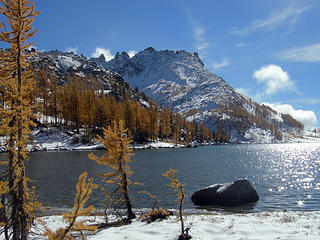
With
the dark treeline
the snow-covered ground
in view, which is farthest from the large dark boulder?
the dark treeline

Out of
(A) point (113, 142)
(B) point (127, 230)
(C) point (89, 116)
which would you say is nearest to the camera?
(B) point (127, 230)

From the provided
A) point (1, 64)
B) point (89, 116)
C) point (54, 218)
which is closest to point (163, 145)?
point (89, 116)

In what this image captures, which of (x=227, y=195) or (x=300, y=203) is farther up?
(x=227, y=195)

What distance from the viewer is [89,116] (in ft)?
308

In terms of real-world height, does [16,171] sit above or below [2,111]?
below

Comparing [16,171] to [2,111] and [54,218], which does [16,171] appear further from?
[54,218]

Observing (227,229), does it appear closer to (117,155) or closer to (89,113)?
(117,155)

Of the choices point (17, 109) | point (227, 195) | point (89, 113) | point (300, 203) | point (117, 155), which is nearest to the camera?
point (17, 109)

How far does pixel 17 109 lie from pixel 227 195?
793 inches

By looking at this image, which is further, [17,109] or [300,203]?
[300,203]

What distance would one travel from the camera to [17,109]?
32.5ft

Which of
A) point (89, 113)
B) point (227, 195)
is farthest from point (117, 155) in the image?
point (89, 113)

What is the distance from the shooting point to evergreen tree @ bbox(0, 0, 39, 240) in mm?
9523

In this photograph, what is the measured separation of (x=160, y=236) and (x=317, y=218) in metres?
9.96
